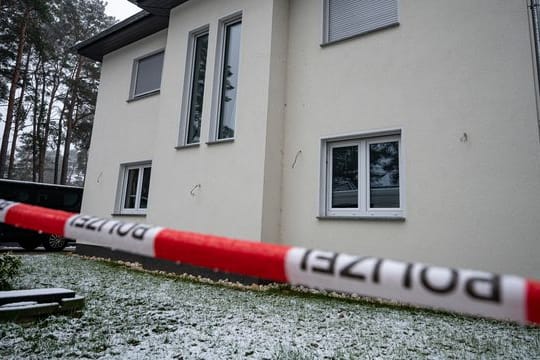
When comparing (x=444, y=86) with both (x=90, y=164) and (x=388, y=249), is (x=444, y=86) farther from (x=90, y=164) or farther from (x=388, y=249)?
(x=90, y=164)

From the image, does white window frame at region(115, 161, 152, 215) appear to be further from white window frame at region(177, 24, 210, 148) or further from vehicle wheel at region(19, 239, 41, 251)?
vehicle wheel at region(19, 239, 41, 251)

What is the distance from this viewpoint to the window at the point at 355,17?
550 cm

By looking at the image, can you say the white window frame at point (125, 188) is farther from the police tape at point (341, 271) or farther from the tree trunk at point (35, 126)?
the tree trunk at point (35, 126)

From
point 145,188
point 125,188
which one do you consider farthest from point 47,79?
point 145,188

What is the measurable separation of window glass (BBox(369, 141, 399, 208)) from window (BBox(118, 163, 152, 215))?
17.6 feet

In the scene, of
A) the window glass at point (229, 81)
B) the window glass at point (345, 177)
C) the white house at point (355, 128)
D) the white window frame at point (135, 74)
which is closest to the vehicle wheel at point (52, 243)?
the white house at point (355, 128)

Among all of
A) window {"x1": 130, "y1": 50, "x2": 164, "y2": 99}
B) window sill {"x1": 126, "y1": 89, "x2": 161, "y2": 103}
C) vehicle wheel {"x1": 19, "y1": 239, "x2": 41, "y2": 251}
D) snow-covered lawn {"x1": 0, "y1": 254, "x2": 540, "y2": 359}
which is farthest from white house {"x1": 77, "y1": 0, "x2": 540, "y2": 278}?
vehicle wheel {"x1": 19, "y1": 239, "x2": 41, "y2": 251}

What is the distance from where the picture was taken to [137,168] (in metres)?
8.57

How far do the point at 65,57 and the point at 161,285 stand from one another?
65.5ft

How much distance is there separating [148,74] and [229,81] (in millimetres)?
3460

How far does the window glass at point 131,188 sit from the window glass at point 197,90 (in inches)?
93.9

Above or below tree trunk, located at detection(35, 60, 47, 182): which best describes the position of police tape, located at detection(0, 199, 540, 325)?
below

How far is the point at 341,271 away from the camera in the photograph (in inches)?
35.8

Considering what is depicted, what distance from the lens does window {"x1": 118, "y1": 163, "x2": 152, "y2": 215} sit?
26.9 feet
